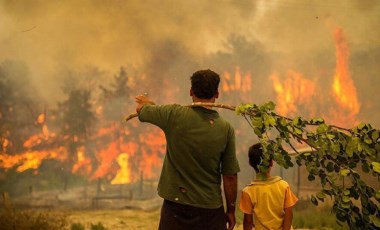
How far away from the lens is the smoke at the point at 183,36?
8219 mm

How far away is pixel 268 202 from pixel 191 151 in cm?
74

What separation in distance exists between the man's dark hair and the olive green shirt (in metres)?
0.10

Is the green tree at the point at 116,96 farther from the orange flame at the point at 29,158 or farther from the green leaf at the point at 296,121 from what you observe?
the green leaf at the point at 296,121

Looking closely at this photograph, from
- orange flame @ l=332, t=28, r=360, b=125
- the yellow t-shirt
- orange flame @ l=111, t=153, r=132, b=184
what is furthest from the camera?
orange flame @ l=332, t=28, r=360, b=125

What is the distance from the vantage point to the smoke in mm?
8219

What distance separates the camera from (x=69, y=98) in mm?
8648

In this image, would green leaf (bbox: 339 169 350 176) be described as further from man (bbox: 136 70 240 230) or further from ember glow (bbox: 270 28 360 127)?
ember glow (bbox: 270 28 360 127)

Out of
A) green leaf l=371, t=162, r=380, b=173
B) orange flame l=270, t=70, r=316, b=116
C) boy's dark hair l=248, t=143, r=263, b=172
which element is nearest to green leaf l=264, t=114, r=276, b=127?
boy's dark hair l=248, t=143, r=263, b=172

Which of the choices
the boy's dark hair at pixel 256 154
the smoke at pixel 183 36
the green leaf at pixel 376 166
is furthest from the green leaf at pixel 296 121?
the smoke at pixel 183 36

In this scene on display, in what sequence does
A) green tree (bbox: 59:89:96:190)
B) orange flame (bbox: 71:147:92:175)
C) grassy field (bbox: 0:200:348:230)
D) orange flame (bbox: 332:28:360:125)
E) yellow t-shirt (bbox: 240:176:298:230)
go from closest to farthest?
yellow t-shirt (bbox: 240:176:298:230) → grassy field (bbox: 0:200:348:230) → green tree (bbox: 59:89:96:190) → orange flame (bbox: 71:147:92:175) → orange flame (bbox: 332:28:360:125)

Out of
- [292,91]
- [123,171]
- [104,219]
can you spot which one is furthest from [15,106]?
[292,91]

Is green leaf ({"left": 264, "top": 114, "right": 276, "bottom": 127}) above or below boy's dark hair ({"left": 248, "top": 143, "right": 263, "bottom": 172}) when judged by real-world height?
above

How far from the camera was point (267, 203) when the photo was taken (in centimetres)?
280

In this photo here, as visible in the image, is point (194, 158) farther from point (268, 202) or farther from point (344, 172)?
point (344, 172)
